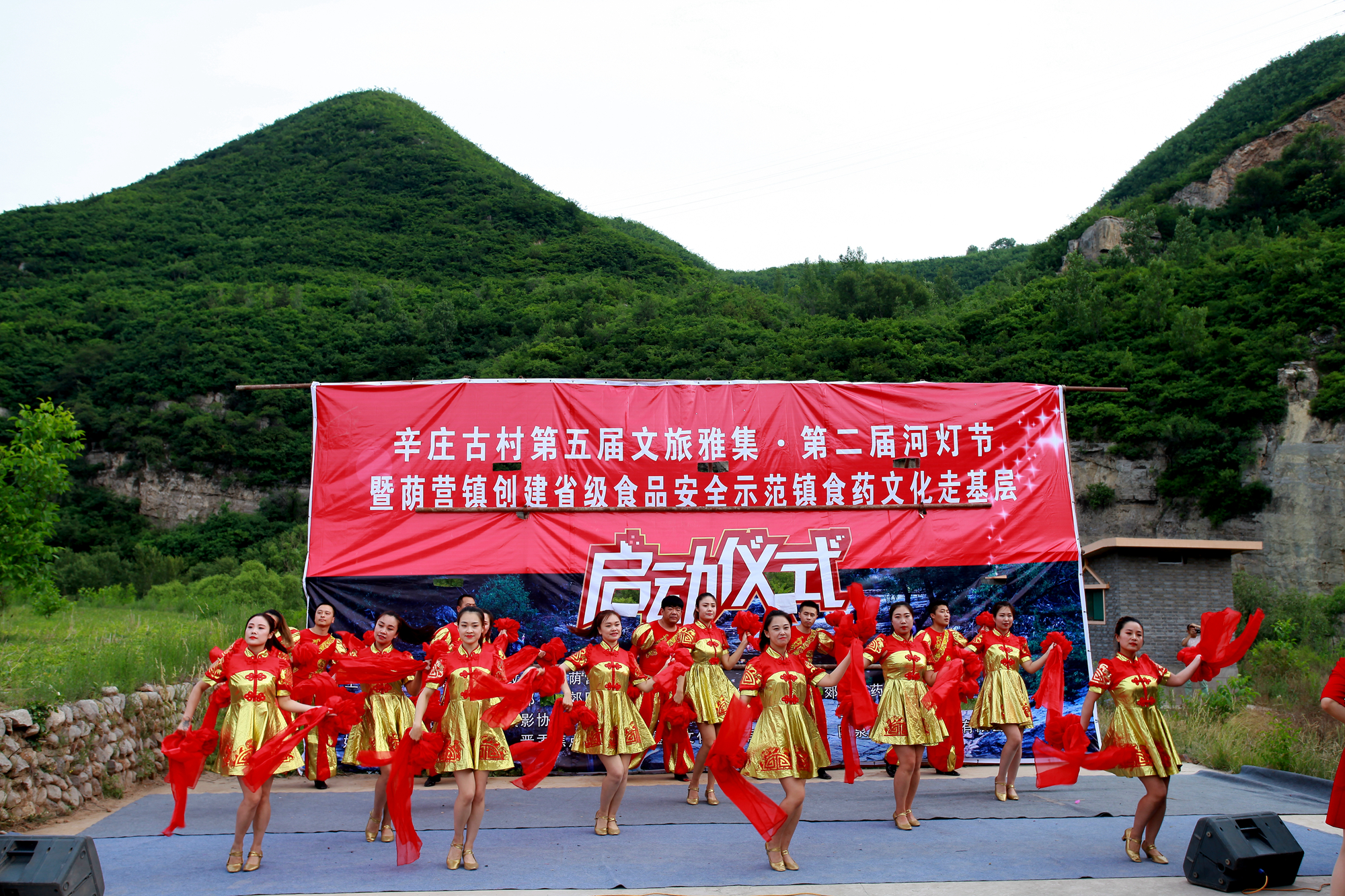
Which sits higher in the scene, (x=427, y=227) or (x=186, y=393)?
(x=427, y=227)

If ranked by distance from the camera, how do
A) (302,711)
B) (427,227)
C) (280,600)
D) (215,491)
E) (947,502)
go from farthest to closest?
(427,227)
(215,491)
(280,600)
(947,502)
(302,711)

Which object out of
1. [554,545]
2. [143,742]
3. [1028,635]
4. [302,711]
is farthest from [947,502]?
[143,742]

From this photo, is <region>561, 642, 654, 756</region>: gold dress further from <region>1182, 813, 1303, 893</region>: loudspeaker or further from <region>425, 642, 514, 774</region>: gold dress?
<region>1182, 813, 1303, 893</region>: loudspeaker

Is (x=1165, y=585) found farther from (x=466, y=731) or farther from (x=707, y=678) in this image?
(x=466, y=731)

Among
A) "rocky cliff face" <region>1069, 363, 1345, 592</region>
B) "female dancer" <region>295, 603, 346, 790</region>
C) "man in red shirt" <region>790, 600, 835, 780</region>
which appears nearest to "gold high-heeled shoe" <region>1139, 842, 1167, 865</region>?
"man in red shirt" <region>790, 600, 835, 780</region>

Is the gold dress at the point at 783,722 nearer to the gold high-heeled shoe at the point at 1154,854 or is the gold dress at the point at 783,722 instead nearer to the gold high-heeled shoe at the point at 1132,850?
the gold high-heeled shoe at the point at 1132,850

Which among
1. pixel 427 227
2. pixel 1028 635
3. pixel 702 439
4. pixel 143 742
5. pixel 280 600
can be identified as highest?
pixel 427 227

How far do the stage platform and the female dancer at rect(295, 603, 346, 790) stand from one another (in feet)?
0.75

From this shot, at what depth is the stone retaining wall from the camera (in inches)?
221

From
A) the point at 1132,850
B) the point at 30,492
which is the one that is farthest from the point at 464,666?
the point at 30,492

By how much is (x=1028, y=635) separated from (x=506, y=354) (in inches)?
970

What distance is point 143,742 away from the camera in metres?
7.22

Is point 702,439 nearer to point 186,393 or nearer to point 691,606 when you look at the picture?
point 691,606

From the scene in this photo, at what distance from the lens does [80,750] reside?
20.7 feet
